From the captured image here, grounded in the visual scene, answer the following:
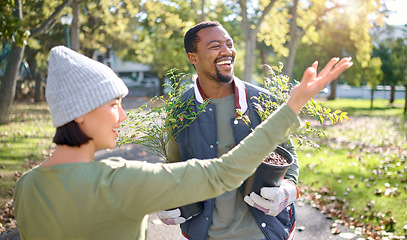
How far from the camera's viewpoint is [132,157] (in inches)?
407

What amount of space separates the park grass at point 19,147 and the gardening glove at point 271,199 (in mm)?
5481

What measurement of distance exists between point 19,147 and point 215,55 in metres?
9.40

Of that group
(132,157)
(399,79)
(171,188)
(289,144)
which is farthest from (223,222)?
(399,79)

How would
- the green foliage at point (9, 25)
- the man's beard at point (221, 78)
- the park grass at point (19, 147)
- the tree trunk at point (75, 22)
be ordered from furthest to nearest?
1. the tree trunk at point (75, 22)
2. the green foliage at point (9, 25)
3. the park grass at point (19, 147)
4. the man's beard at point (221, 78)

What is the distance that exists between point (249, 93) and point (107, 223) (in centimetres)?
148

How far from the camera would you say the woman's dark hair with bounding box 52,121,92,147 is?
158 centimetres

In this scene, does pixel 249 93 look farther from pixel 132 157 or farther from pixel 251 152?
pixel 132 157

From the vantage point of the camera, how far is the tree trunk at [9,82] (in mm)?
14609

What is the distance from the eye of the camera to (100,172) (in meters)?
1.50

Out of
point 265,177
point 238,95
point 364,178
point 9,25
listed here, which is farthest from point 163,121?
point 9,25

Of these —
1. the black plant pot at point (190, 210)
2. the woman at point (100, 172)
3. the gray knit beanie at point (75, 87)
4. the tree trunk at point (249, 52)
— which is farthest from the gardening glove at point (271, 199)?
the tree trunk at point (249, 52)

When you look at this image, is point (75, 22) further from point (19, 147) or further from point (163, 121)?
point (163, 121)

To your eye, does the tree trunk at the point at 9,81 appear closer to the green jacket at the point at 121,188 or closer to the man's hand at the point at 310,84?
the green jacket at the point at 121,188

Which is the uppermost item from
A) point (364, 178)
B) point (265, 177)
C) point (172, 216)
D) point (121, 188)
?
point (121, 188)
